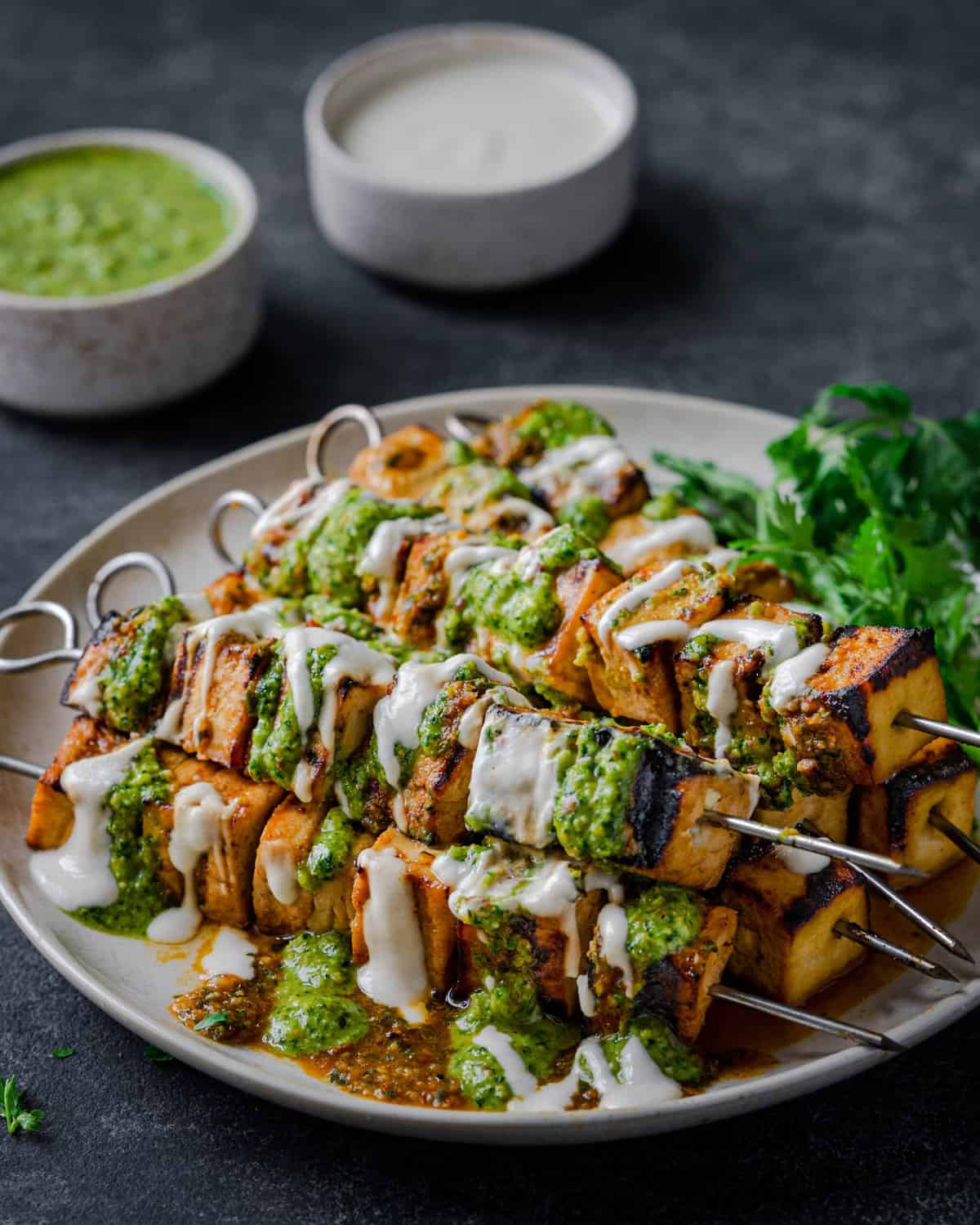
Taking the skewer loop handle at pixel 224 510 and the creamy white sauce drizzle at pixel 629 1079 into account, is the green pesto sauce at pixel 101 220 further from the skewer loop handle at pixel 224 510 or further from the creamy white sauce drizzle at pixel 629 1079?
the creamy white sauce drizzle at pixel 629 1079

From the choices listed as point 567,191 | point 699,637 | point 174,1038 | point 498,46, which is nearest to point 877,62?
point 498,46

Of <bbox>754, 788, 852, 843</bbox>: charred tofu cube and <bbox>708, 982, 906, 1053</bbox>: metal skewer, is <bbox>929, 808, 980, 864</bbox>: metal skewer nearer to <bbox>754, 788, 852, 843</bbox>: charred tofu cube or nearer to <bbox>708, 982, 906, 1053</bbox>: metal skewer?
<bbox>754, 788, 852, 843</bbox>: charred tofu cube

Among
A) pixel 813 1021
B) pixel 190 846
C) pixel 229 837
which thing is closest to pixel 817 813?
pixel 813 1021

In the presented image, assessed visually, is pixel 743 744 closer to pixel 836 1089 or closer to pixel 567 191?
pixel 836 1089

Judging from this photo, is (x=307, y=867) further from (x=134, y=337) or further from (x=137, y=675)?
(x=134, y=337)

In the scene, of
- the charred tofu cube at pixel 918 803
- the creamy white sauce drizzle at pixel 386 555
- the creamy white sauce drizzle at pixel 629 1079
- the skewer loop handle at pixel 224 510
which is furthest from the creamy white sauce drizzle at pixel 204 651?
the charred tofu cube at pixel 918 803

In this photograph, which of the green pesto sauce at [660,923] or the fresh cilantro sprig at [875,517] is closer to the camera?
the green pesto sauce at [660,923]

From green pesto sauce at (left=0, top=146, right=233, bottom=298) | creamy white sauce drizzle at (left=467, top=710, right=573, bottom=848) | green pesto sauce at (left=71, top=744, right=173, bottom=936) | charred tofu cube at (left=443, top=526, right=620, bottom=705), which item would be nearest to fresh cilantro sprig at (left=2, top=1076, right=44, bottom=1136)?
green pesto sauce at (left=71, top=744, right=173, bottom=936)
